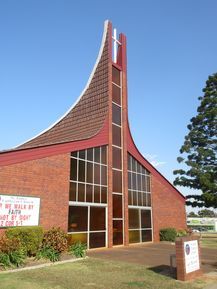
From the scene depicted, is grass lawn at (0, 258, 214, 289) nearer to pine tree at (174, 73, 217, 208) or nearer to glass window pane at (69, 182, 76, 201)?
glass window pane at (69, 182, 76, 201)

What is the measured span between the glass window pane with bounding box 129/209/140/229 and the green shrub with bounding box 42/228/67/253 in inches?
331

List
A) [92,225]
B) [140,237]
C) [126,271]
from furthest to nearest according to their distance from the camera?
[140,237] → [92,225] → [126,271]

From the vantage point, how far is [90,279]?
10320 millimetres

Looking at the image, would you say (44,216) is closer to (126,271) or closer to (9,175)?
(9,175)

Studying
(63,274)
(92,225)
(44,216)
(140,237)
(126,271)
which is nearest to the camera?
(63,274)

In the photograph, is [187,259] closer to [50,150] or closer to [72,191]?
[72,191]

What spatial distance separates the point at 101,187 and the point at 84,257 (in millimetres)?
6061

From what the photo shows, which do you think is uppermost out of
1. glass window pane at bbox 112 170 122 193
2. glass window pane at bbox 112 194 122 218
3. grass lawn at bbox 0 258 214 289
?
glass window pane at bbox 112 170 122 193

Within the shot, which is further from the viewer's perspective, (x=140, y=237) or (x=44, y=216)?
(x=140, y=237)

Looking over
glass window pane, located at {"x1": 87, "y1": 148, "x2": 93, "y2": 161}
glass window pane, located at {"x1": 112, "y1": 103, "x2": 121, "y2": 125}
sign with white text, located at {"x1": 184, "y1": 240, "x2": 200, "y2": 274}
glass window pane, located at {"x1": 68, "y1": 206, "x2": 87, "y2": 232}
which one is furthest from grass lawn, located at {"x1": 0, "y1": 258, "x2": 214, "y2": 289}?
glass window pane, located at {"x1": 112, "y1": 103, "x2": 121, "y2": 125}

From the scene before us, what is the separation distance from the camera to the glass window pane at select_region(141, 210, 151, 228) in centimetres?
2362

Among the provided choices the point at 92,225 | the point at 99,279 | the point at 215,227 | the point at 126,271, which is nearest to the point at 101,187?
the point at 92,225

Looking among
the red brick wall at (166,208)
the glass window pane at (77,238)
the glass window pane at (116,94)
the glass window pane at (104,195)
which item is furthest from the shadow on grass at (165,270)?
the glass window pane at (116,94)

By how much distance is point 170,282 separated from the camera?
10.0 meters
